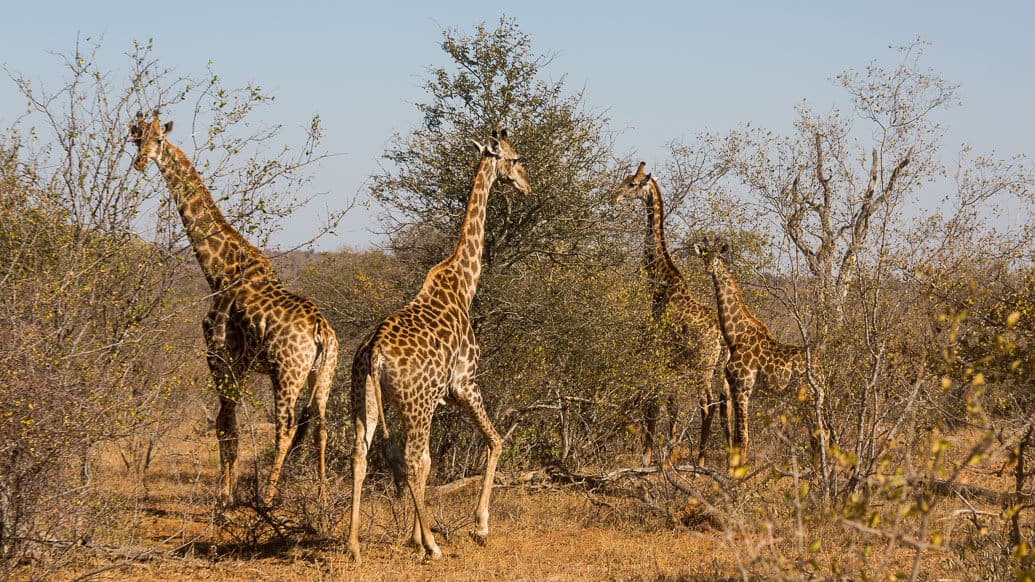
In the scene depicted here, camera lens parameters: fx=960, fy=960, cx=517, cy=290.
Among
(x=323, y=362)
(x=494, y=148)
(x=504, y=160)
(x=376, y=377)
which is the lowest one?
(x=376, y=377)

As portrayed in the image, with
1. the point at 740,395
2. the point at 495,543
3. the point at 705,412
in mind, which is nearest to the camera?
the point at 495,543

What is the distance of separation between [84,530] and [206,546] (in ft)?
3.68

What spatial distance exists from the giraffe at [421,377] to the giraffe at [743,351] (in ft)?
11.1

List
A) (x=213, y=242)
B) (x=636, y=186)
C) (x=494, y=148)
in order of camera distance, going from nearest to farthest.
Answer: (x=213, y=242), (x=494, y=148), (x=636, y=186)

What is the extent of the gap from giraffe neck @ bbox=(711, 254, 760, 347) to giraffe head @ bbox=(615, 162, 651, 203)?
1.53 meters

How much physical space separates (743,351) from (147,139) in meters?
6.69

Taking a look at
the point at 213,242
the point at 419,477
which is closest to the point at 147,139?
the point at 213,242

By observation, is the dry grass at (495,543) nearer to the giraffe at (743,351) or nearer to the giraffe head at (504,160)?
the giraffe at (743,351)

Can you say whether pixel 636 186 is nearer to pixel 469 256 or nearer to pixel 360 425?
pixel 469 256

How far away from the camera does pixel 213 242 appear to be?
9125 millimetres

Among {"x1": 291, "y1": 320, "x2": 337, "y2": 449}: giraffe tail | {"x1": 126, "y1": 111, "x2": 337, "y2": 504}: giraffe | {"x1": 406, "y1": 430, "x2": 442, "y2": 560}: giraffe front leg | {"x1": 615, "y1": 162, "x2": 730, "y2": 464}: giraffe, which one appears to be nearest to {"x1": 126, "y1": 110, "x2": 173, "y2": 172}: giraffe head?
{"x1": 126, "y1": 111, "x2": 337, "y2": 504}: giraffe

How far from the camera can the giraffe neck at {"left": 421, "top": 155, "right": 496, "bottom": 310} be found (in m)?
8.69

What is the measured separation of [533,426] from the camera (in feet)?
35.3

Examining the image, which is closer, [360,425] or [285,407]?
[360,425]
